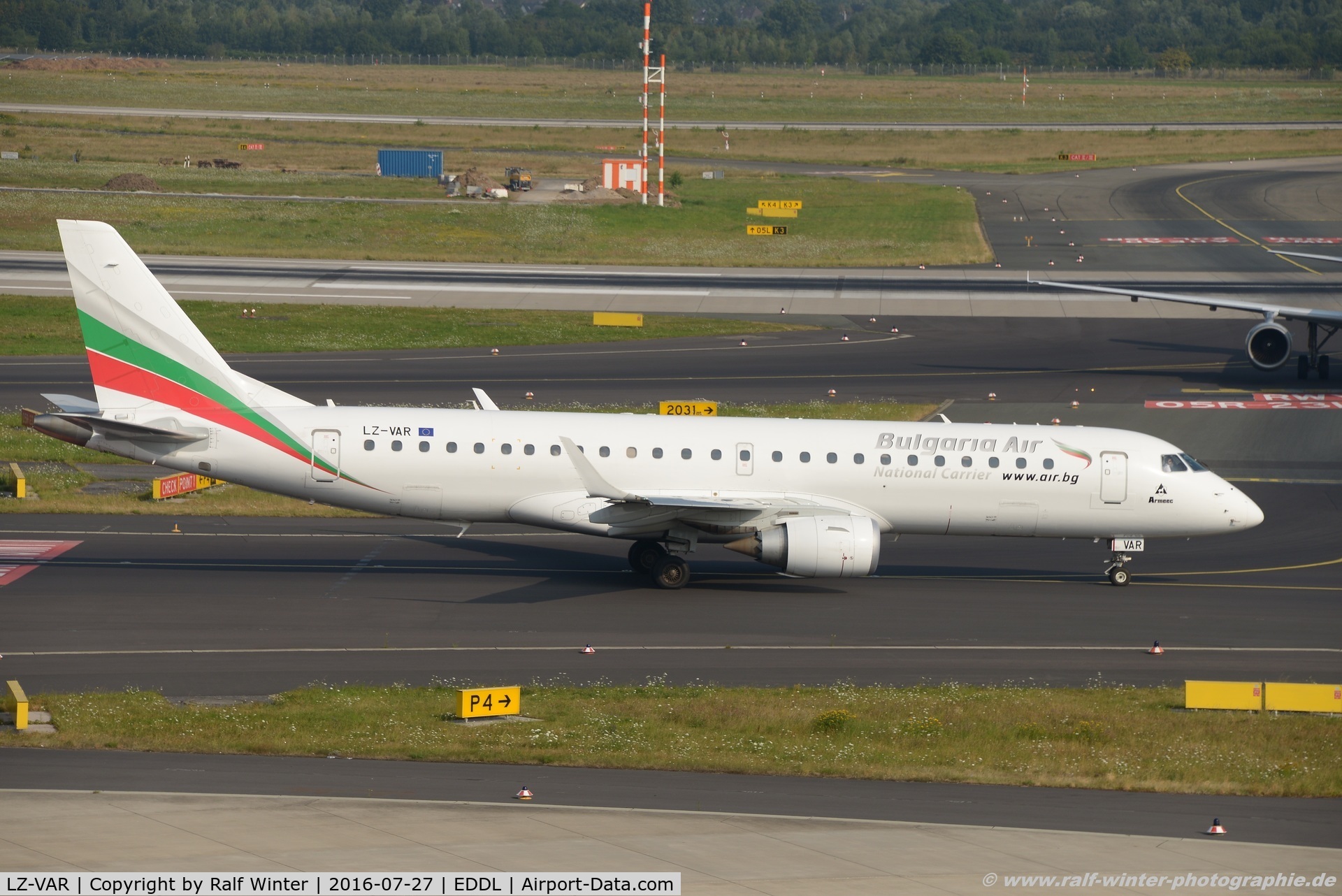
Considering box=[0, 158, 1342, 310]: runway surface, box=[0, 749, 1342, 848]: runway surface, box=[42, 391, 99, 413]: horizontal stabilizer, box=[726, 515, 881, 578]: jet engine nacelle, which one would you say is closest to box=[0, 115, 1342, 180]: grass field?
box=[0, 158, 1342, 310]: runway surface

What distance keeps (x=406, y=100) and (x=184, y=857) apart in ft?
574

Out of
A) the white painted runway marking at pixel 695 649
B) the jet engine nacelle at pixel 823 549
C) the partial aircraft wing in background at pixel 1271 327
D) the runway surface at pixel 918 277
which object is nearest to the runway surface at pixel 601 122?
the runway surface at pixel 918 277

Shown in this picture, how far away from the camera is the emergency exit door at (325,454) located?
1286 inches

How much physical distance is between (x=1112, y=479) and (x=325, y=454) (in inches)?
715

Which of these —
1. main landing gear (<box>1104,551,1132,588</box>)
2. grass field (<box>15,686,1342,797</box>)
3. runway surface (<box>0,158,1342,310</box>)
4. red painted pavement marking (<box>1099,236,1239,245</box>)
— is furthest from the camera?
red painted pavement marking (<box>1099,236,1239,245</box>)

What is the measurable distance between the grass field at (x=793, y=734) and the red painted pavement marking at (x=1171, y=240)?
72086 millimetres

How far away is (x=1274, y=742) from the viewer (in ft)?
77.7

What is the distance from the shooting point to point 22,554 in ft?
113

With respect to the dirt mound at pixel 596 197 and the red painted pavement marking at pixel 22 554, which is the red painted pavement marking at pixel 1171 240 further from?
the red painted pavement marking at pixel 22 554

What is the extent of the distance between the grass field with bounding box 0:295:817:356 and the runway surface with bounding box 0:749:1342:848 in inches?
1575

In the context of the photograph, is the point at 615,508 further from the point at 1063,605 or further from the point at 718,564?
the point at 1063,605

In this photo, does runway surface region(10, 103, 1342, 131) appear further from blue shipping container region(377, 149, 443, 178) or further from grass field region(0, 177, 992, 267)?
grass field region(0, 177, 992, 267)

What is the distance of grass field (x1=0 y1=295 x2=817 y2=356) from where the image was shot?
197ft

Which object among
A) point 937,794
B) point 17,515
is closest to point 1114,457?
point 937,794
